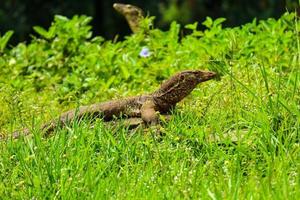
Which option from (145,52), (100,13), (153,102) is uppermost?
(153,102)

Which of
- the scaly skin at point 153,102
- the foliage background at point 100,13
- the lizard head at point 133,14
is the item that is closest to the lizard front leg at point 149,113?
the scaly skin at point 153,102

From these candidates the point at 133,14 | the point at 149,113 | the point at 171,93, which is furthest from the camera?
the point at 133,14

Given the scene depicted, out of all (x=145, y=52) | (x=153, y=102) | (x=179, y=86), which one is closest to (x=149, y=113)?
(x=153, y=102)

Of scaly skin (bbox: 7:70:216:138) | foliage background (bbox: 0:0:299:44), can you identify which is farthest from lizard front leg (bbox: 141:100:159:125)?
foliage background (bbox: 0:0:299:44)

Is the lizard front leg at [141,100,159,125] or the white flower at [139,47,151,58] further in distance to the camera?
the white flower at [139,47,151,58]

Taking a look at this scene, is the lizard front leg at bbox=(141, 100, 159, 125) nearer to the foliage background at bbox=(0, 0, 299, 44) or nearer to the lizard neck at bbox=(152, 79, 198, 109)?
the lizard neck at bbox=(152, 79, 198, 109)

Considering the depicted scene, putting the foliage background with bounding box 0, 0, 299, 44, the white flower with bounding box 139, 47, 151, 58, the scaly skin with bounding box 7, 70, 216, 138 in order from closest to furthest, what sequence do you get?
the scaly skin with bounding box 7, 70, 216, 138 → the white flower with bounding box 139, 47, 151, 58 → the foliage background with bounding box 0, 0, 299, 44

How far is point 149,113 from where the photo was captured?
7047 millimetres

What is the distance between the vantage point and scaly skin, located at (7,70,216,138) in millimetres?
7156

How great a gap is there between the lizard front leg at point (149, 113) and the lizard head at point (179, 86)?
0.08m

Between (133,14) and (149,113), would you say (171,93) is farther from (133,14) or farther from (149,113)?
(133,14)

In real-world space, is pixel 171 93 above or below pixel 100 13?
above

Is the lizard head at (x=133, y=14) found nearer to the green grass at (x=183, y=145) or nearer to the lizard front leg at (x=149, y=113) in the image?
the green grass at (x=183, y=145)

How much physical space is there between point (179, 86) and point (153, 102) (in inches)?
7.9
